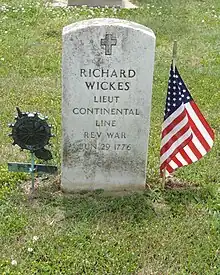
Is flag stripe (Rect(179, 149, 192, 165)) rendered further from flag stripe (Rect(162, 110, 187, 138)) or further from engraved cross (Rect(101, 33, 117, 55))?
engraved cross (Rect(101, 33, 117, 55))

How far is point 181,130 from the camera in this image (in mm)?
5105

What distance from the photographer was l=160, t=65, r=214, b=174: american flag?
5.07 m

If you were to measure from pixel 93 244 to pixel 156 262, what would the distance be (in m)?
0.55

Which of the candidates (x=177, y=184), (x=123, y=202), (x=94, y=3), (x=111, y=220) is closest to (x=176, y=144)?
(x=177, y=184)

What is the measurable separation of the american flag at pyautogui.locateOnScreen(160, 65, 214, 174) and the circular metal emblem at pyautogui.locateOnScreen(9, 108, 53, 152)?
1.12 meters

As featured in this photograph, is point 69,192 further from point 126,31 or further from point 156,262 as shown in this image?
point 126,31

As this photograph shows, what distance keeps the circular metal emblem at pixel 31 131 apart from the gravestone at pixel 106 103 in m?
0.21

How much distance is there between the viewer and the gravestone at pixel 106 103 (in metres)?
4.76

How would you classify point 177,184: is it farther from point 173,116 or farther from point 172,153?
point 173,116

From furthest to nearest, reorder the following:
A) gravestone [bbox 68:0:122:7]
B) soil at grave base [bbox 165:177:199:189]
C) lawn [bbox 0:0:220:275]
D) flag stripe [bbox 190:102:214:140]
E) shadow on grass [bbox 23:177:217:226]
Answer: gravestone [bbox 68:0:122:7] → soil at grave base [bbox 165:177:199:189] → flag stripe [bbox 190:102:214:140] → shadow on grass [bbox 23:177:217:226] → lawn [bbox 0:0:220:275]

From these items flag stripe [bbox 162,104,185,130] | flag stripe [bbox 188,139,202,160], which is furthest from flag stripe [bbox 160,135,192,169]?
flag stripe [bbox 162,104,185,130]

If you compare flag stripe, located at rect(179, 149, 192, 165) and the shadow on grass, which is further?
flag stripe, located at rect(179, 149, 192, 165)

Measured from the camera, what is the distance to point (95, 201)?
522 centimetres

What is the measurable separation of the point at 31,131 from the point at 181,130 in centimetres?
138
